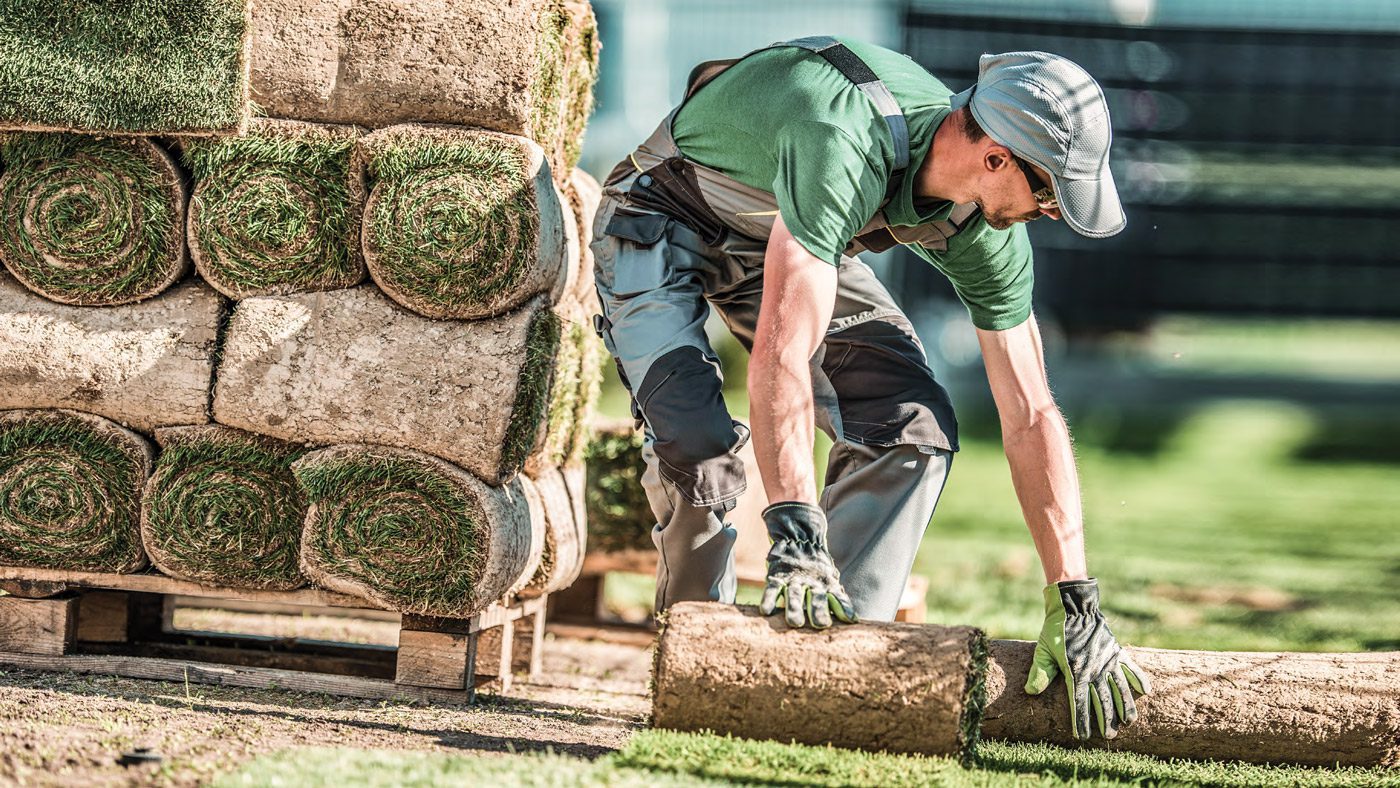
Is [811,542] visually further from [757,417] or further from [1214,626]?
[1214,626]

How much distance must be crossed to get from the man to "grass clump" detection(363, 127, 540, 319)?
9.0 inches

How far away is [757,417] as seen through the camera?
107 inches

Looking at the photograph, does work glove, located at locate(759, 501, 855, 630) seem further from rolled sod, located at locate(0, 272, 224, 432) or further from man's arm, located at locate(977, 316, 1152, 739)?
rolled sod, located at locate(0, 272, 224, 432)

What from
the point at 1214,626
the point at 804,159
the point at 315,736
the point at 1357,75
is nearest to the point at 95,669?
the point at 315,736

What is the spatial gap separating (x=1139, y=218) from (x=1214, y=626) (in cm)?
875

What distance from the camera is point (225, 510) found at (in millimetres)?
3428

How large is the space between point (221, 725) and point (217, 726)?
16mm

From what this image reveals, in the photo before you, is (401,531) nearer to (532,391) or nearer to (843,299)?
(532,391)

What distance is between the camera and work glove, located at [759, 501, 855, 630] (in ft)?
8.86

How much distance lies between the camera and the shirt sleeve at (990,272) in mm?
3213

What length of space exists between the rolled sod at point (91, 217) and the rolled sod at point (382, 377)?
0.95 ft

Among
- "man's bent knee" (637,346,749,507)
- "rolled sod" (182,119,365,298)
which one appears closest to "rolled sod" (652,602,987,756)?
"man's bent knee" (637,346,749,507)

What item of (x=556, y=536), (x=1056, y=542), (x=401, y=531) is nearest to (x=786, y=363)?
(x=1056, y=542)

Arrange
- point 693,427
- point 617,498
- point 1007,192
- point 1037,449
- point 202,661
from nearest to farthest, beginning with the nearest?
point 1007,192 < point 693,427 < point 1037,449 < point 202,661 < point 617,498
